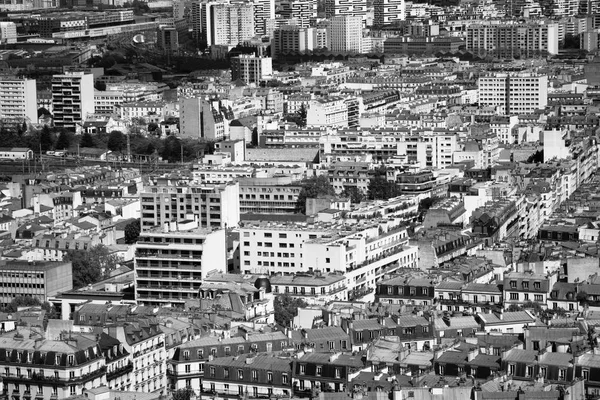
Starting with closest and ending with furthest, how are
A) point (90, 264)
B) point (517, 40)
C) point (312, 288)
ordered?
1. point (312, 288)
2. point (90, 264)
3. point (517, 40)

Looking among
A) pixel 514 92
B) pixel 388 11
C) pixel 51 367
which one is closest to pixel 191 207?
pixel 51 367

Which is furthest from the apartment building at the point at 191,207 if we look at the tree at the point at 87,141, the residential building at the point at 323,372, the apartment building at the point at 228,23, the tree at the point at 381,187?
the apartment building at the point at 228,23

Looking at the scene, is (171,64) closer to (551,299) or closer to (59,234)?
(59,234)

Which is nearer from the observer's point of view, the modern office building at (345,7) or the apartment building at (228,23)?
the apartment building at (228,23)

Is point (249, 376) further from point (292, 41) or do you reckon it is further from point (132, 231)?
point (292, 41)

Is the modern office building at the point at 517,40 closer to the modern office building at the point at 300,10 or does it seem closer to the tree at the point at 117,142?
the modern office building at the point at 300,10

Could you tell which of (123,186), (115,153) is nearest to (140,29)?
(115,153)
